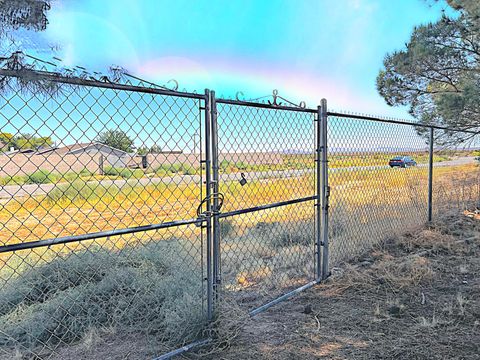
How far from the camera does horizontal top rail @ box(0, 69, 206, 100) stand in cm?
181

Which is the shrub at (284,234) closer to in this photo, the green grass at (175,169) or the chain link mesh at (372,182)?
the chain link mesh at (372,182)

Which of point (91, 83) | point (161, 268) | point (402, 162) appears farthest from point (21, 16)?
point (402, 162)

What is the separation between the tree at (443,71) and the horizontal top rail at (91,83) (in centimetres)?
654

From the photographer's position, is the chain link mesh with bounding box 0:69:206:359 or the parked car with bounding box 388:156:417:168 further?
the parked car with bounding box 388:156:417:168

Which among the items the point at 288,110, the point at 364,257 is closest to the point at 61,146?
the point at 288,110

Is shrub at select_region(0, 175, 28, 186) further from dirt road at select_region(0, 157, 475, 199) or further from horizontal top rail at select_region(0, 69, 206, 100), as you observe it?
horizontal top rail at select_region(0, 69, 206, 100)

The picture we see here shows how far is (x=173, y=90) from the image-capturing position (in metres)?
2.46

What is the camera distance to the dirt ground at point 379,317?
263 centimetres

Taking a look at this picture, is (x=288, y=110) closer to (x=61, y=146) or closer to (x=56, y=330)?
(x=61, y=146)

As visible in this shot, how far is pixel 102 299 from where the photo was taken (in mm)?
3240

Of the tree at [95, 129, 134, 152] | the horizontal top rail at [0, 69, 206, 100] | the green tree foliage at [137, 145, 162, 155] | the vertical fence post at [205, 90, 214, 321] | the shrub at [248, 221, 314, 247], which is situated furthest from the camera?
the shrub at [248, 221, 314, 247]

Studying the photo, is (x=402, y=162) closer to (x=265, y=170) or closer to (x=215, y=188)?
(x=265, y=170)

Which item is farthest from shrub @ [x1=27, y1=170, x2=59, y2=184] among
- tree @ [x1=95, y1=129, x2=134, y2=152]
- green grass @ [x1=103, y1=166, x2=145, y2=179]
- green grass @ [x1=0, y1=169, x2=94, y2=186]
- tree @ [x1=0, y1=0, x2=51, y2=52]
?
tree @ [x1=0, y1=0, x2=51, y2=52]

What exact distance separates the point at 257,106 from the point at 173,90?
2.91ft
